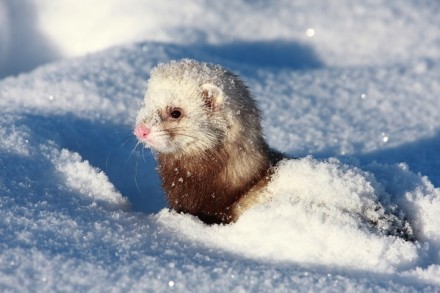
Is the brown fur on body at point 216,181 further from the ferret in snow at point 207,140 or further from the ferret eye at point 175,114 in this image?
the ferret eye at point 175,114

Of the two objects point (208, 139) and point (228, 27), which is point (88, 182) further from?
point (228, 27)

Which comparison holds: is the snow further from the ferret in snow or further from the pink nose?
the pink nose

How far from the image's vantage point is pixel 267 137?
14.2ft

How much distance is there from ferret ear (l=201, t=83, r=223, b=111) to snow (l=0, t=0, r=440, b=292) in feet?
1.28

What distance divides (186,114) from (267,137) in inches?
57.9

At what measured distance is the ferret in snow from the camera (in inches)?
114

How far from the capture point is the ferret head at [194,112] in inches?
114

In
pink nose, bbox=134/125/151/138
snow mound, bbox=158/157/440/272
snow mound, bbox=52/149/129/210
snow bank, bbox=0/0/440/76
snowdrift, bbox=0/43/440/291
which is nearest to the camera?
snowdrift, bbox=0/43/440/291

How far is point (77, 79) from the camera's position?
4449 mm

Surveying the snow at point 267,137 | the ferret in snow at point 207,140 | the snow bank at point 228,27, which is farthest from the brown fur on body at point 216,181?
the snow bank at point 228,27

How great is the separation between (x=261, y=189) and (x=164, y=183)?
1.39 feet

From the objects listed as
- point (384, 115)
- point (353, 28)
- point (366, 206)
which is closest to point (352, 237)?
point (366, 206)

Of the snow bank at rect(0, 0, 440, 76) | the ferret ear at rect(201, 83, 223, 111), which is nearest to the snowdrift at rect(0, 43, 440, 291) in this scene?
the ferret ear at rect(201, 83, 223, 111)

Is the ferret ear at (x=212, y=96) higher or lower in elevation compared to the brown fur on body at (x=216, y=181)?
higher
